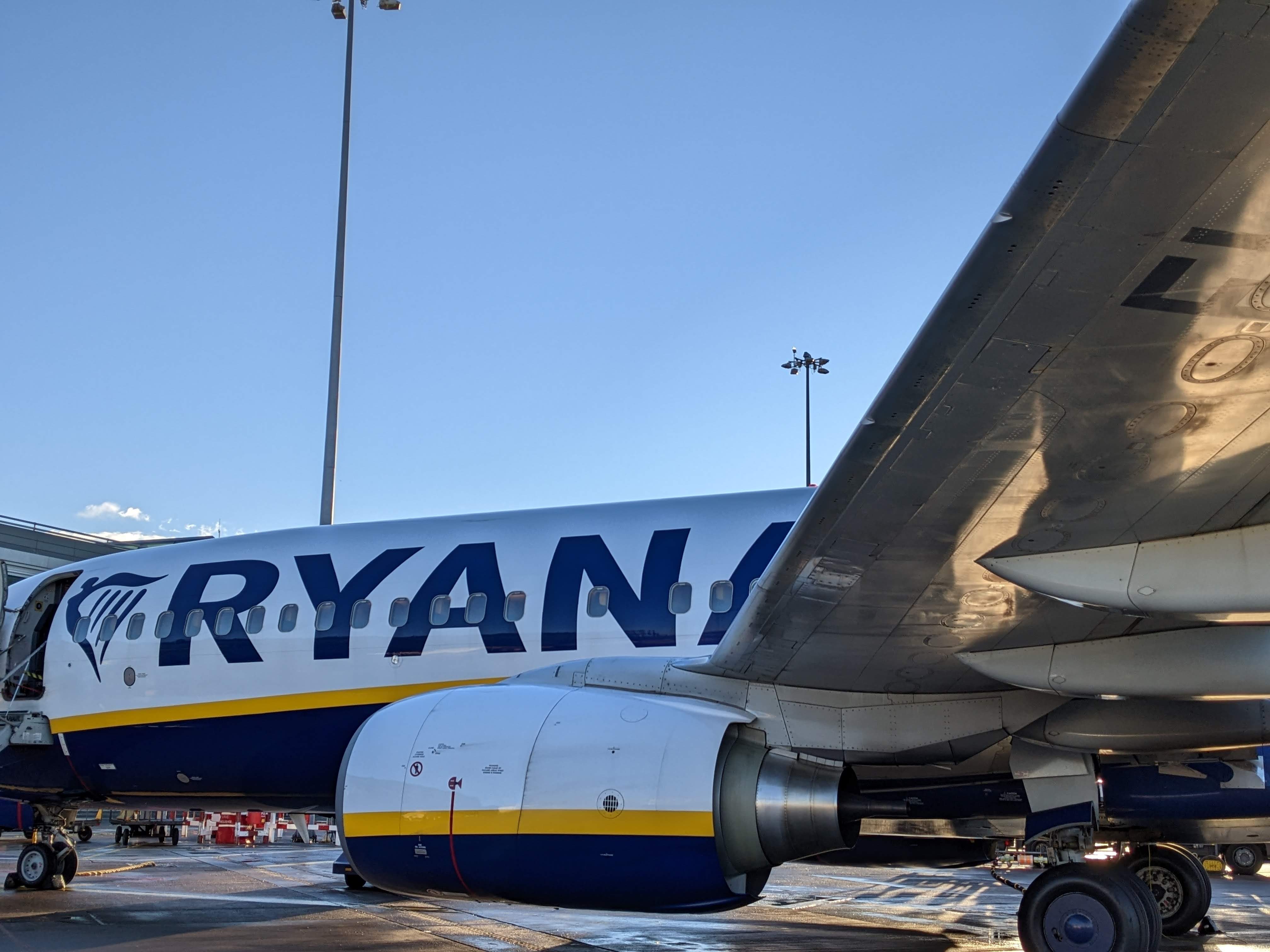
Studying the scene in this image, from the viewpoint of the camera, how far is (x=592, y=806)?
708 cm

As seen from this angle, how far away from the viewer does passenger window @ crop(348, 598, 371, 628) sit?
33.6ft

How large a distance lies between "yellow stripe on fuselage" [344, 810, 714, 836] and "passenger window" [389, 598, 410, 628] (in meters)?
2.64

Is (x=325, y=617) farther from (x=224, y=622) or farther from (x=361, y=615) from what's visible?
(x=224, y=622)

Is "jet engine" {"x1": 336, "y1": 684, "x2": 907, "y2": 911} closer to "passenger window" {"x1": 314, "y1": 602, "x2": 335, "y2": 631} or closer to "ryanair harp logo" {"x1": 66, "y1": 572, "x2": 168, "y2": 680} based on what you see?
"passenger window" {"x1": 314, "y1": 602, "x2": 335, "y2": 631}

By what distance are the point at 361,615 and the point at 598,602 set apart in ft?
7.61

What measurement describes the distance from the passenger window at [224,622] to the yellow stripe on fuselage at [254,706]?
0.65m

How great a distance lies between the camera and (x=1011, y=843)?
38.1 ft

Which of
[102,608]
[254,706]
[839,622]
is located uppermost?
[102,608]

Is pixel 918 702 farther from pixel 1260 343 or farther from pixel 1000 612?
pixel 1260 343

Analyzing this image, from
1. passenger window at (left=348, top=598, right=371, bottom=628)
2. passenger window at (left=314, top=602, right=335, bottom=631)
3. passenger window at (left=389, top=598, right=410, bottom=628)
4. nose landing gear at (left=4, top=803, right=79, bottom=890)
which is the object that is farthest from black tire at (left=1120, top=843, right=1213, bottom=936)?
nose landing gear at (left=4, top=803, right=79, bottom=890)

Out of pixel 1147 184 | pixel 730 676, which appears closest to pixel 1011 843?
pixel 730 676

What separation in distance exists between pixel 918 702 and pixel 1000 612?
5.29 feet

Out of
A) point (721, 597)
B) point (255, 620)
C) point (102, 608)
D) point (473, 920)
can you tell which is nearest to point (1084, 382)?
point (721, 597)

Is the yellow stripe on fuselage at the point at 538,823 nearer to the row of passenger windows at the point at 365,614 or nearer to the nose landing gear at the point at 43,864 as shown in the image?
the row of passenger windows at the point at 365,614
